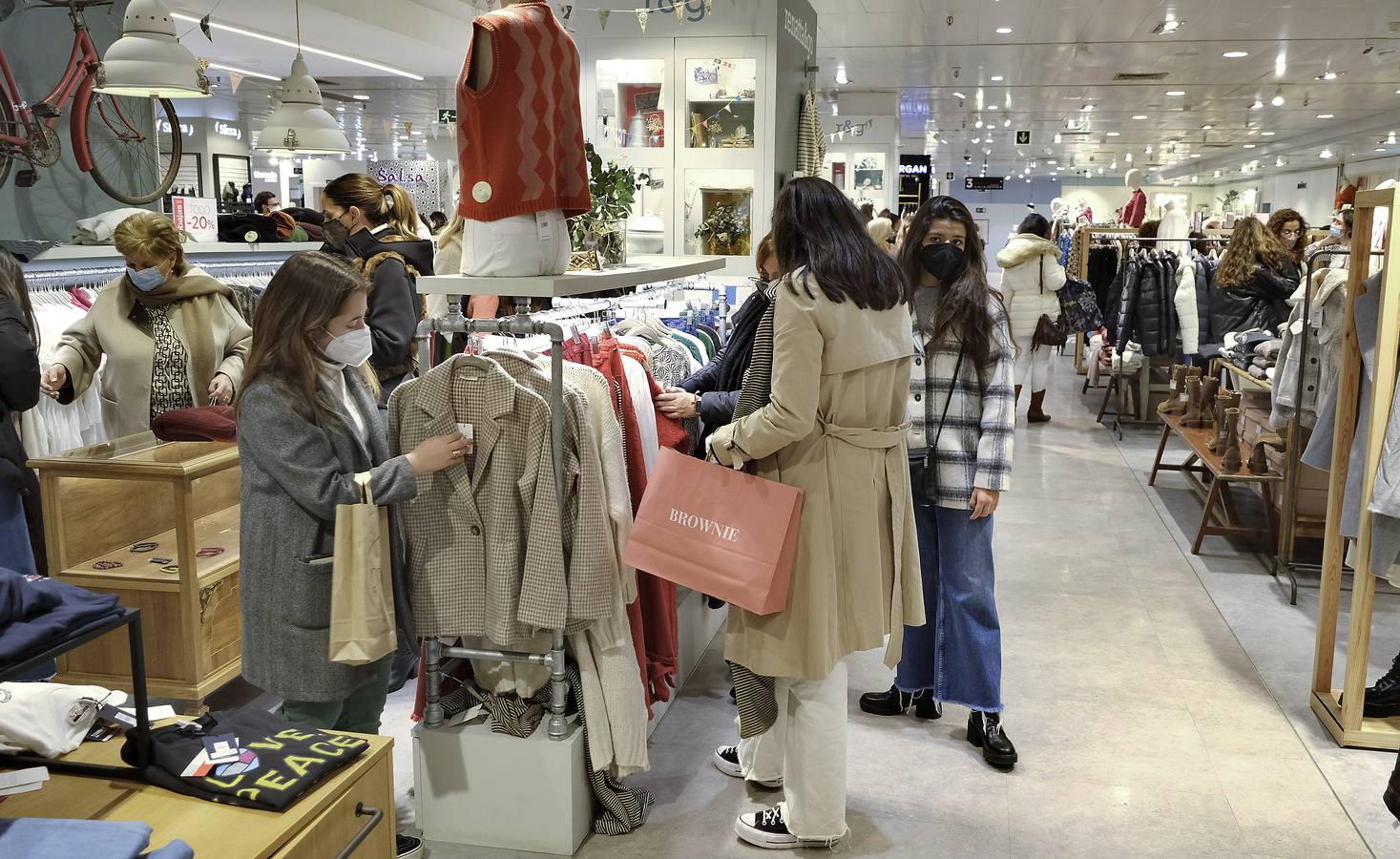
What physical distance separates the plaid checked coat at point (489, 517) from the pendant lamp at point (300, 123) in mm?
4699

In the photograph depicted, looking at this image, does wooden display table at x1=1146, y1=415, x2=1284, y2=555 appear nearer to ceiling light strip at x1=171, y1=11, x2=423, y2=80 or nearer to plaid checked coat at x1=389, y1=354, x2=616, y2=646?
plaid checked coat at x1=389, y1=354, x2=616, y2=646

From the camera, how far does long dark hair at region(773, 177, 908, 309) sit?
2639 mm

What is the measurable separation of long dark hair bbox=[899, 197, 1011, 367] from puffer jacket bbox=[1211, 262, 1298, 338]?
5.51 m

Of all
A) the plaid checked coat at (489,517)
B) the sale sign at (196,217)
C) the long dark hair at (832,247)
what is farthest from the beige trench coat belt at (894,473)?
the sale sign at (196,217)

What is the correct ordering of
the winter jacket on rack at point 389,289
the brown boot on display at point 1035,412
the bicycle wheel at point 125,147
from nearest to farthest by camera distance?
the winter jacket on rack at point 389,289 → the bicycle wheel at point 125,147 → the brown boot on display at point 1035,412

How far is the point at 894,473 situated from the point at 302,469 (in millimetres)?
1433

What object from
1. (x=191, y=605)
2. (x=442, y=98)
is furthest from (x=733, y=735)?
(x=442, y=98)

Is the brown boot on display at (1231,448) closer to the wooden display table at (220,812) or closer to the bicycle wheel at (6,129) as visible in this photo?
the wooden display table at (220,812)

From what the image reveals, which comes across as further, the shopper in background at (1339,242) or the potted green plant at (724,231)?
the potted green plant at (724,231)

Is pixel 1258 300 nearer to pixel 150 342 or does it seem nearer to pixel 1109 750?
pixel 1109 750

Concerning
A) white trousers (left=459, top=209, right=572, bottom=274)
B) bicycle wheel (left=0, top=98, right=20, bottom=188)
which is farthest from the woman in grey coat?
bicycle wheel (left=0, top=98, right=20, bottom=188)

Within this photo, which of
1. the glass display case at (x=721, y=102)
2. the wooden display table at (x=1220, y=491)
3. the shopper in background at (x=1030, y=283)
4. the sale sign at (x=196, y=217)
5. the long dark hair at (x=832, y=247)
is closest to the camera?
the long dark hair at (x=832, y=247)

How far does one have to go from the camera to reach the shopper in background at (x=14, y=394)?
3.32 m

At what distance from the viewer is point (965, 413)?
3.37 m
